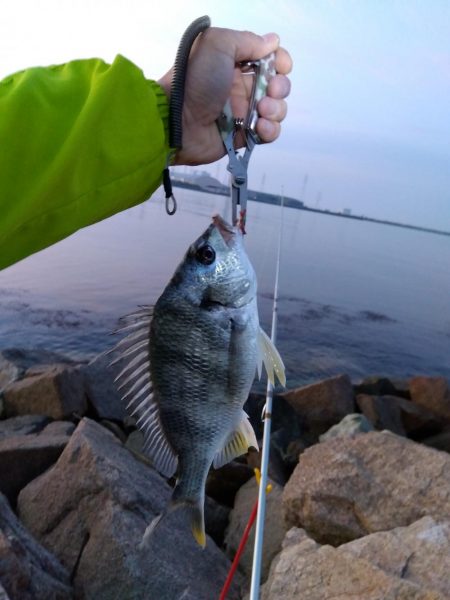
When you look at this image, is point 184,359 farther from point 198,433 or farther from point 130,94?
point 130,94

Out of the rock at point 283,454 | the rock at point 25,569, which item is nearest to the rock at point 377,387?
the rock at point 283,454

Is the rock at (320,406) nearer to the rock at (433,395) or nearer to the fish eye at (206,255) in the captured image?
the rock at (433,395)

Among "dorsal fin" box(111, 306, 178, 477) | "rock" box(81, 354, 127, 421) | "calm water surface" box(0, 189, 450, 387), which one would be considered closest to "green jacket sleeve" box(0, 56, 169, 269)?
"dorsal fin" box(111, 306, 178, 477)

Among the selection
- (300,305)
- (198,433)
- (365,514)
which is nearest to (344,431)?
(365,514)

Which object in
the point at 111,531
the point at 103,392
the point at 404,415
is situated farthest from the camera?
the point at 404,415

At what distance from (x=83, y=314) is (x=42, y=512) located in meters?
10.4

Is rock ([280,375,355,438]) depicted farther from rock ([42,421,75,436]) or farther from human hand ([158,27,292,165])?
human hand ([158,27,292,165])

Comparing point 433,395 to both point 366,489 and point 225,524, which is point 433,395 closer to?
point 225,524

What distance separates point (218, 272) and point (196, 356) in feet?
1.26

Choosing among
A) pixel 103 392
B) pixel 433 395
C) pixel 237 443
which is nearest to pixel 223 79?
pixel 237 443

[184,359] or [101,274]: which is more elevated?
[184,359]

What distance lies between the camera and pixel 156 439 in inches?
94.5

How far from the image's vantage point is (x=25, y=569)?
3088 mm

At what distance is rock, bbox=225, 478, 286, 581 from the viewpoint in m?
4.71
